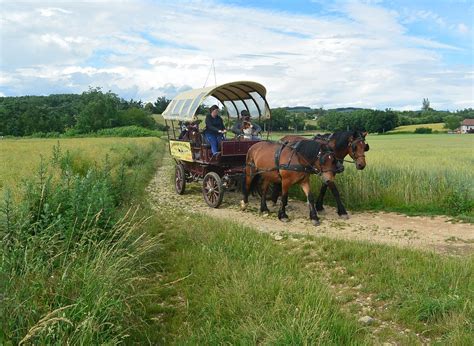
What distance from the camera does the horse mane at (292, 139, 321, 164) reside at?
8.56 meters

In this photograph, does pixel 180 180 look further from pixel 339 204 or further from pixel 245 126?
pixel 339 204

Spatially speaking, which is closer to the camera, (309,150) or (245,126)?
(309,150)

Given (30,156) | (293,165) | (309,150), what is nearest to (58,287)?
(293,165)

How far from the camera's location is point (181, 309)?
4.47 m

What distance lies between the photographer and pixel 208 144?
10.7 m

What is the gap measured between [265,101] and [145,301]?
8098 mm

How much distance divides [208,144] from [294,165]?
2.90 metres

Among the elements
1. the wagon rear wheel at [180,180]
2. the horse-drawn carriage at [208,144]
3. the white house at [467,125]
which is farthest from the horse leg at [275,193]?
the white house at [467,125]

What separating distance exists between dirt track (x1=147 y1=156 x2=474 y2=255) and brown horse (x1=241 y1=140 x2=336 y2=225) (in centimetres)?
42

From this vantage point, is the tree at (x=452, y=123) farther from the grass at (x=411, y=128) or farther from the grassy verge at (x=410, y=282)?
the grassy verge at (x=410, y=282)

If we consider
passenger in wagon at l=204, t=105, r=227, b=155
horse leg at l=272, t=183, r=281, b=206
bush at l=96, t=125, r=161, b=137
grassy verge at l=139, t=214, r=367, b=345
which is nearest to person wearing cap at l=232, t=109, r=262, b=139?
passenger in wagon at l=204, t=105, r=227, b=155

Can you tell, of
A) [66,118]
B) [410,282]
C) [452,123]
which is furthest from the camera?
[66,118]

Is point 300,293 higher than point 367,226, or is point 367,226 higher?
point 300,293

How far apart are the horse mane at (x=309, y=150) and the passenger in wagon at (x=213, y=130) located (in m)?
2.58
